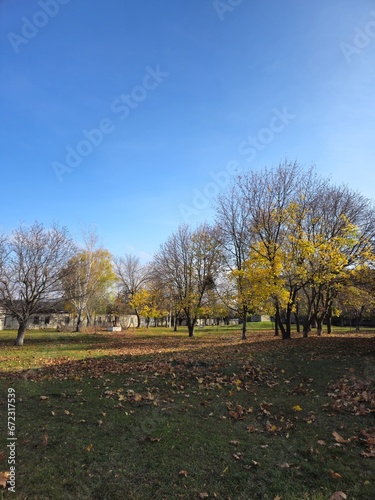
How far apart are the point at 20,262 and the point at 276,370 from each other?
1848cm

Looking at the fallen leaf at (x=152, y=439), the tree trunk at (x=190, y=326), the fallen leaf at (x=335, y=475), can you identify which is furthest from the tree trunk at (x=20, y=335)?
the fallen leaf at (x=335, y=475)

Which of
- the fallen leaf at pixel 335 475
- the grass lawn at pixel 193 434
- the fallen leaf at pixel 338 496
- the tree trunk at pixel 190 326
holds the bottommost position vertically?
the tree trunk at pixel 190 326

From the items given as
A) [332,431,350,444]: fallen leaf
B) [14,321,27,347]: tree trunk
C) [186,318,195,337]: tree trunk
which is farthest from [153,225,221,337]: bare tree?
[332,431,350,444]: fallen leaf

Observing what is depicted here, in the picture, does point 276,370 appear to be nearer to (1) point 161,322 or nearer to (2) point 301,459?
(2) point 301,459

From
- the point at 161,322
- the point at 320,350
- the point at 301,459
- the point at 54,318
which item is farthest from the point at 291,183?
the point at 161,322

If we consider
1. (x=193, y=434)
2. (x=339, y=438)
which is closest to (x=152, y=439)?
(x=193, y=434)

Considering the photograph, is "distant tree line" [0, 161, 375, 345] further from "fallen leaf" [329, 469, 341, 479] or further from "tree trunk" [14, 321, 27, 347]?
"fallen leaf" [329, 469, 341, 479]

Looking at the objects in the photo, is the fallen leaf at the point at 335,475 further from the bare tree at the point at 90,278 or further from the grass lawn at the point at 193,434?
the bare tree at the point at 90,278

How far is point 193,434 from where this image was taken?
203 inches

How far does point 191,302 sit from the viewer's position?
29.2 m

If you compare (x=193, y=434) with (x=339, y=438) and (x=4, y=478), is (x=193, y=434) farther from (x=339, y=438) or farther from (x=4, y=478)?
(x=4, y=478)

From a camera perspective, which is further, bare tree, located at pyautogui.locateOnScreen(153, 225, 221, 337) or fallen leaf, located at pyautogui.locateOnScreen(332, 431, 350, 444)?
bare tree, located at pyautogui.locateOnScreen(153, 225, 221, 337)

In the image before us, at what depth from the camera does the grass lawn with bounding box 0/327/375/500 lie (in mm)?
3775

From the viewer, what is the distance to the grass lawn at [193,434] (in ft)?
12.4
